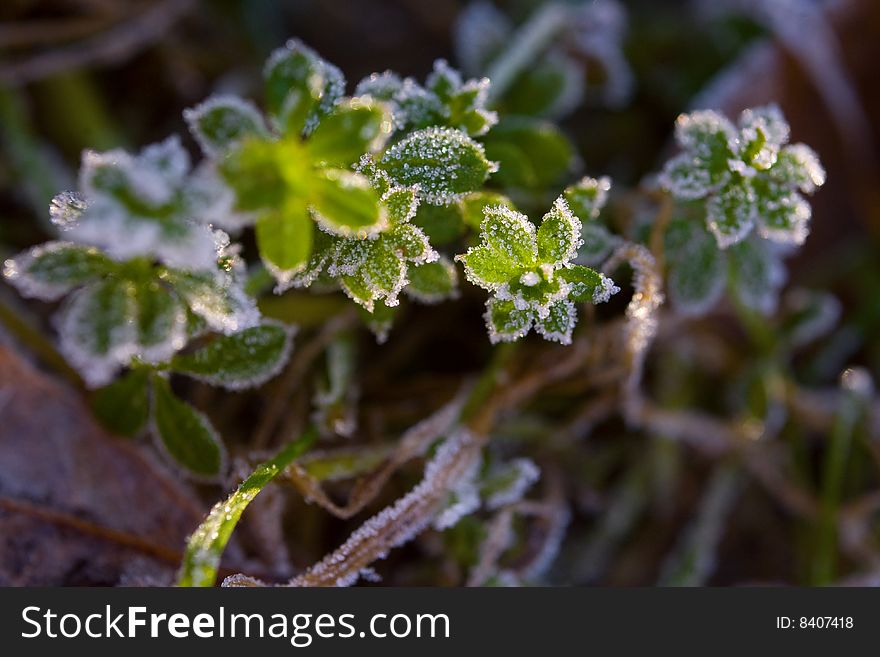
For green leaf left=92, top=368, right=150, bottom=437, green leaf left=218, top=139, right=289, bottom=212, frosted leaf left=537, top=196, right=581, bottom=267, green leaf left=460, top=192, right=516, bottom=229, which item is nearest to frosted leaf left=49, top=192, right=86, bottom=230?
green leaf left=218, top=139, right=289, bottom=212

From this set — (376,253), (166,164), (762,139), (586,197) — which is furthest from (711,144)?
(166,164)

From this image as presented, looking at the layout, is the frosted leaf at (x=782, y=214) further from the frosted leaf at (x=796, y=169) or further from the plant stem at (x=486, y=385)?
the plant stem at (x=486, y=385)

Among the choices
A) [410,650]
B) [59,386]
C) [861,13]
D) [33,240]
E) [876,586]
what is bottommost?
[410,650]

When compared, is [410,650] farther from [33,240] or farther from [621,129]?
[621,129]

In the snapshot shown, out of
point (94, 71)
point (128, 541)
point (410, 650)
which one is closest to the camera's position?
point (410, 650)

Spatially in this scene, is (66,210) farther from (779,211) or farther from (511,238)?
(779,211)

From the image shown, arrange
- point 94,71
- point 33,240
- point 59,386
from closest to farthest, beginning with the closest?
point 59,386, point 33,240, point 94,71

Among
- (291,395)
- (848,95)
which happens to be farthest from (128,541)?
(848,95)
